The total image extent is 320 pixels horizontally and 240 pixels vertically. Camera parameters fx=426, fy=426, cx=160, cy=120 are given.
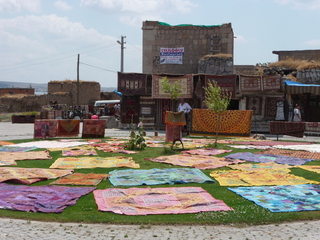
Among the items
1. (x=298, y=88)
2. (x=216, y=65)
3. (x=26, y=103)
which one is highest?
(x=216, y=65)

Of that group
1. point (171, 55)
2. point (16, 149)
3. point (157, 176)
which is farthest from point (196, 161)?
point (171, 55)

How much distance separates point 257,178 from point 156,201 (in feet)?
9.45

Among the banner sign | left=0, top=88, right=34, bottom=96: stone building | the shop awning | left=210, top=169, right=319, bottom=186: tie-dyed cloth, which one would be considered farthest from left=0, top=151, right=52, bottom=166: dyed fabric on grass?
left=0, top=88, right=34, bottom=96: stone building

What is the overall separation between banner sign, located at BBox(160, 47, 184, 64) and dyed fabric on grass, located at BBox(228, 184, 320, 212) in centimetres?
2460

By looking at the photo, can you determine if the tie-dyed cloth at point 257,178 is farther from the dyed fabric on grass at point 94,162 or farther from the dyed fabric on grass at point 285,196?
the dyed fabric on grass at point 94,162

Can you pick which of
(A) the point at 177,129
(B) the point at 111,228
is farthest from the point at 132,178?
(A) the point at 177,129

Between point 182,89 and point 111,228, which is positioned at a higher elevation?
point 182,89

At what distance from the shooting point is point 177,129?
14297mm

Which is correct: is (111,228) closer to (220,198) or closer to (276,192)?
(220,198)

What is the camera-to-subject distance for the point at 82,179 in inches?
349

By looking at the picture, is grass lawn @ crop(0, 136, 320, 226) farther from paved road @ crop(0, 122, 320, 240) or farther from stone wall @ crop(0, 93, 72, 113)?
stone wall @ crop(0, 93, 72, 113)

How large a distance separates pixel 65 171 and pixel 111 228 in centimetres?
437

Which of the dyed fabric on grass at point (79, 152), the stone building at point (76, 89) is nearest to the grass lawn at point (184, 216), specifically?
the dyed fabric on grass at point (79, 152)

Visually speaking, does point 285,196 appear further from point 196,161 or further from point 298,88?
point 298,88
